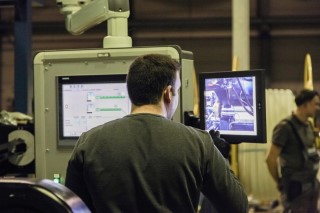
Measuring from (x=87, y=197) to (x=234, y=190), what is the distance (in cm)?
47

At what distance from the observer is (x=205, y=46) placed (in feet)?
36.8

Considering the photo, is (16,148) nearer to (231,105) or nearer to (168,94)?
(231,105)

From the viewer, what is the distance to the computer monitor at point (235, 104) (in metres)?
2.68

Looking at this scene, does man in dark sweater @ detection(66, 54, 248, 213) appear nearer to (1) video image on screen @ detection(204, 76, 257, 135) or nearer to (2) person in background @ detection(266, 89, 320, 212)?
(1) video image on screen @ detection(204, 76, 257, 135)

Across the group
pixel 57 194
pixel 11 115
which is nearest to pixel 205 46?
pixel 11 115

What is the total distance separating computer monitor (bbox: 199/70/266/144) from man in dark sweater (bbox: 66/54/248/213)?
685mm

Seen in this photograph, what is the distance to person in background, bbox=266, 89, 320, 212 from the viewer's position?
195 inches

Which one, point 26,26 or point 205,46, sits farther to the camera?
point 205,46

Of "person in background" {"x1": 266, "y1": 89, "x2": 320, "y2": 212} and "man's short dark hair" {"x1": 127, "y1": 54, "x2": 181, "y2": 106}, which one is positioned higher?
"man's short dark hair" {"x1": 127, "y1": 54, "x2": 181, "y2": 106}

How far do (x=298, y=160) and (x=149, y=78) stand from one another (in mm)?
3235

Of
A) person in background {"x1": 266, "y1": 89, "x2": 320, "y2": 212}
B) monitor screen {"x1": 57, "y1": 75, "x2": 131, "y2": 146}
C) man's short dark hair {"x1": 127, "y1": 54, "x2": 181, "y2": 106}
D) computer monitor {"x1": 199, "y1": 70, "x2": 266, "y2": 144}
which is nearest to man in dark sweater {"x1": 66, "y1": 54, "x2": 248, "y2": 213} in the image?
man's short dark hair {"x1": 127, "y1": 54, "x2": 181, "y2": 106}

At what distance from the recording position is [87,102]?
3.06 m

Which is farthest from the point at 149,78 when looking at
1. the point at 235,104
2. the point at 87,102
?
the point at 87,102

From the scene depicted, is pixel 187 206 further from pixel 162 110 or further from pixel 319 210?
pixel 319 210
